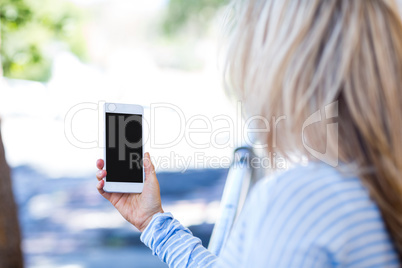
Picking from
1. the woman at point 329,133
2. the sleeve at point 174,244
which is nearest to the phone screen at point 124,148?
the sleeve at point 174,244

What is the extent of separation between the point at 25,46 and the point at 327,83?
16.0 feet

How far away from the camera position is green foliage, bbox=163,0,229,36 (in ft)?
29.0

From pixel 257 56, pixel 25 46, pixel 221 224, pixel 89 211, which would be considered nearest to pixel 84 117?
pixel 89 211

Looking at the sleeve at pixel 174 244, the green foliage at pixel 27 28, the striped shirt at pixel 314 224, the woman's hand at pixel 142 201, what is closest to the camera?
the striped shirt at pixel 314 224

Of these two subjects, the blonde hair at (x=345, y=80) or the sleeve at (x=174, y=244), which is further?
the sleeve at (x=174, y=244)

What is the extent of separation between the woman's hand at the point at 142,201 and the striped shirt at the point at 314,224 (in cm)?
60

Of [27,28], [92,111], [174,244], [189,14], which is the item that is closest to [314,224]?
[174,244]

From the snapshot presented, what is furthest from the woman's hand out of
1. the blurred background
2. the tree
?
the tree

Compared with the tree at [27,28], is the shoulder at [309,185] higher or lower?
lower

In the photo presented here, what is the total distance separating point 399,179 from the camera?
84 cm

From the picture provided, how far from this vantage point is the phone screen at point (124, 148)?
61.8 inches

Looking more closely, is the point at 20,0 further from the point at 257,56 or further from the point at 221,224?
the point at 257,56

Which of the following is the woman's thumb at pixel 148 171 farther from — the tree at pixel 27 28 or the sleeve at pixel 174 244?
the tree at pixel 27 28

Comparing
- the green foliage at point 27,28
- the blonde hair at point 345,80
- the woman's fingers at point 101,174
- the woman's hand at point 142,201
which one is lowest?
the woman's hand at point 142,201
